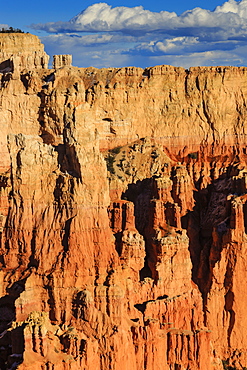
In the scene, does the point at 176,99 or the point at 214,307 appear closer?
the point at 214,307

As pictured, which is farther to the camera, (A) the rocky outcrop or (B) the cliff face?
(A) the rocky outcrop

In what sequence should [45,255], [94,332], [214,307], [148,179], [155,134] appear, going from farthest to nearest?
[155,134] → [148,179] → [214,307] → [45,255] → [94,332]

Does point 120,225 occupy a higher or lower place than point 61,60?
lower

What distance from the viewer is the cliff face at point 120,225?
55.0 metres

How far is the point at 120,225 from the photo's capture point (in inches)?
2527

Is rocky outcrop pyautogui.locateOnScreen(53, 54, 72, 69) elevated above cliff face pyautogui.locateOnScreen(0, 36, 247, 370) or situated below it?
above

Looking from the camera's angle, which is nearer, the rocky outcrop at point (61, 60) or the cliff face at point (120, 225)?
the cliff face at point (120, 225)

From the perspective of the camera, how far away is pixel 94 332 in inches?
2137

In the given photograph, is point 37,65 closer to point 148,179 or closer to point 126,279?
point 148,179

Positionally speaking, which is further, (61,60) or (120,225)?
(61,60)

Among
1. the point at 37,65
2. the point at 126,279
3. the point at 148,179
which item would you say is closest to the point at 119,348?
the point at 126,279

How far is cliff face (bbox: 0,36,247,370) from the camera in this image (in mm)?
54969

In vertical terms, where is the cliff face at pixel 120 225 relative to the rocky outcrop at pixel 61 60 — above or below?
below

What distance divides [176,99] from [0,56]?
17.4m
